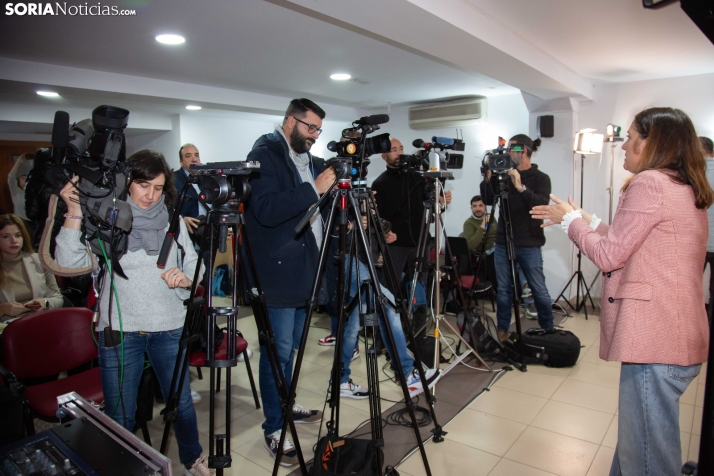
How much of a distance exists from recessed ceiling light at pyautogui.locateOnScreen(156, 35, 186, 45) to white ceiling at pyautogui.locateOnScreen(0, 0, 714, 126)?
7cm

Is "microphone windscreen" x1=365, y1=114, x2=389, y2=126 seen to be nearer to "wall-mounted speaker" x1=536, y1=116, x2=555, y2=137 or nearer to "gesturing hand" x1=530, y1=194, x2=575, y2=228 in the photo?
"gesturing hand" x1=530, y1=194, x2=575, y2=228

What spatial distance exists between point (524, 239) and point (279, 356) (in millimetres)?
2234

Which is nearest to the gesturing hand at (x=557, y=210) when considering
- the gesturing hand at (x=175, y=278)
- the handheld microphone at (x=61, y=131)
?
the gesturing hand at (x=175, y=278)

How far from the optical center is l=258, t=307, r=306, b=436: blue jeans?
2.10 m

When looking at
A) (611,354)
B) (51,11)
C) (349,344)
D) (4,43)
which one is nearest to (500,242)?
(349,344)

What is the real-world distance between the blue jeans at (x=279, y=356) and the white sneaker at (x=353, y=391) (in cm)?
72

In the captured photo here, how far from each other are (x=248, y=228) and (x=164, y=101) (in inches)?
144

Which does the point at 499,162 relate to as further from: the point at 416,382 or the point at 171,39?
the point at 171,39

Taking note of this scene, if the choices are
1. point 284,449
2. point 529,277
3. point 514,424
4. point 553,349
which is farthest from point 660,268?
point 529,277

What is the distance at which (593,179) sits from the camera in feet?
17.0

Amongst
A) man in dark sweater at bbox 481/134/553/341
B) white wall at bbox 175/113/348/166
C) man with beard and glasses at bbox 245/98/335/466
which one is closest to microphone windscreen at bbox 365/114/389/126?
man with beard and glasses at bbox 245/98/335/466

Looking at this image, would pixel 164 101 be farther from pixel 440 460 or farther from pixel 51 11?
pixel 440 460

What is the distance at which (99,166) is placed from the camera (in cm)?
152

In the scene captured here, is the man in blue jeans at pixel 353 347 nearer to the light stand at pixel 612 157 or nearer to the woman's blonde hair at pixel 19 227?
the woman's blonde hair at pixel 19 227
